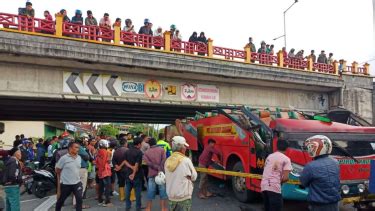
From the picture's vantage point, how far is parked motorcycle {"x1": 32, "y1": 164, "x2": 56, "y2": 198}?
10.2 metres

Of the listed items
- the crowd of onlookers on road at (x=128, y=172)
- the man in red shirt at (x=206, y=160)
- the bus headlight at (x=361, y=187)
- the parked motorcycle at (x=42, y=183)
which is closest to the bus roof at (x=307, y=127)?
the bus headlight at (x=361, y=187)

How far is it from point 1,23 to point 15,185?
23.7 feet

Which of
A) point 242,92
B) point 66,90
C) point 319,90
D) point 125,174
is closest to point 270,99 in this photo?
point 242,92

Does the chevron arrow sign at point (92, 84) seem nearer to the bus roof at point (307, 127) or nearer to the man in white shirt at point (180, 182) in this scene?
the bus roof at point (307, 127)

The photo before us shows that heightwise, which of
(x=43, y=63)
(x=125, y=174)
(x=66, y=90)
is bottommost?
(x=125, y=174)

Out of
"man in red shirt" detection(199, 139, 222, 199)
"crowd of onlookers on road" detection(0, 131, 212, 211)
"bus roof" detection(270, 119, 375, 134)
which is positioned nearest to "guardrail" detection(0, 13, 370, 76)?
"crowd of onlookers on road" detection(0, 131, 212, 211)

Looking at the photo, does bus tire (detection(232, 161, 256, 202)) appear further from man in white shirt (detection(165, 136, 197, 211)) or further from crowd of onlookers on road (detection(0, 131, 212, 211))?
man in white shirt (detection(165, 136, 197, 211))

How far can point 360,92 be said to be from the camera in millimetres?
20531

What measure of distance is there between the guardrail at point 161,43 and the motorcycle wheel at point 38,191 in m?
5.34

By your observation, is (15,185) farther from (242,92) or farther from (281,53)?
(281,53)

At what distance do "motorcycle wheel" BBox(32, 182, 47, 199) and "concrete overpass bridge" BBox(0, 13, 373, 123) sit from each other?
150 inches

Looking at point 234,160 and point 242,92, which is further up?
point 242,92

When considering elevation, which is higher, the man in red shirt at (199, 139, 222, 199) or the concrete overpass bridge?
the concrete overpass bridge

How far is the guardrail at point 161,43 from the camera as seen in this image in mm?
12405
